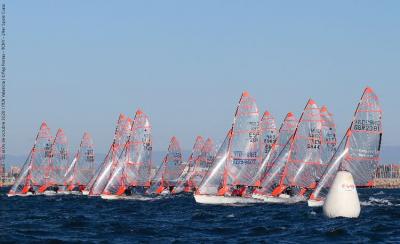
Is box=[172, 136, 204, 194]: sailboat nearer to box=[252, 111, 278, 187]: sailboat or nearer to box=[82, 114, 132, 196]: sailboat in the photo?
box=[82, 114, 132, 196]: sailboat

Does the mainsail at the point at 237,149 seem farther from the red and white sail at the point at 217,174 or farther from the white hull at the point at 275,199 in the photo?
the white hull at the point at 275,199

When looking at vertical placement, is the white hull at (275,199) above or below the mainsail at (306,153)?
below

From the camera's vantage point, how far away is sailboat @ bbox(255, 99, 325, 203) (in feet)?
333

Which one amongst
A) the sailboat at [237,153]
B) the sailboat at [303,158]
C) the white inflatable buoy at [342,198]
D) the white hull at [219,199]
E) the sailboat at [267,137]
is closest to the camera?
the white inflatable buoy at [342,198]

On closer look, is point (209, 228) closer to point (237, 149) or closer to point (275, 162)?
point (237, 149)

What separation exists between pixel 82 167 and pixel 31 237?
102 meters

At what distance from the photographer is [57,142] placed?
494ft

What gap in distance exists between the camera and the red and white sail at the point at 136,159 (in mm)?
117500

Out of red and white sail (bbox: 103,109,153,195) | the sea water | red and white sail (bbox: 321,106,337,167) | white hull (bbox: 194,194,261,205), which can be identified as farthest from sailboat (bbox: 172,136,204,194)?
the sea water

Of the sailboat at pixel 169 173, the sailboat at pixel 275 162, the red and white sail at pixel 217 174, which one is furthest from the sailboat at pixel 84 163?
the red and white sail at pixel 217 174

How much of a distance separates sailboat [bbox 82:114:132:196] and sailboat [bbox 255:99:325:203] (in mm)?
28454

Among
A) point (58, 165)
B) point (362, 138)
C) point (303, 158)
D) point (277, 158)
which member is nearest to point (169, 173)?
point (58, 165)

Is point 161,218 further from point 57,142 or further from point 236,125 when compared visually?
point 57,142

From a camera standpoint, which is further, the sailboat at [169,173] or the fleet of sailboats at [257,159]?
the sailboat at [169,173]
